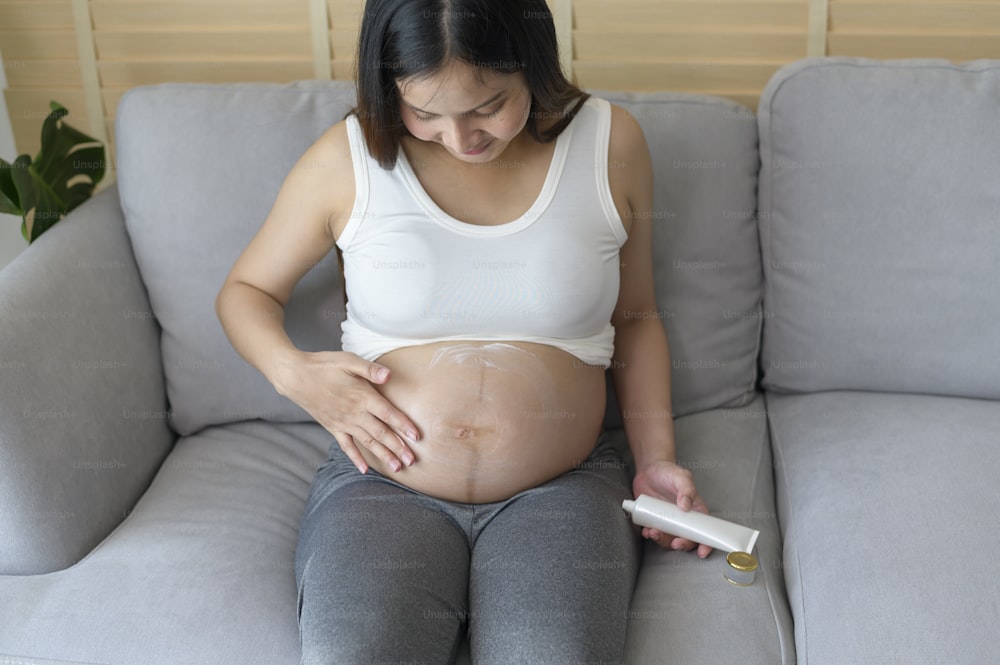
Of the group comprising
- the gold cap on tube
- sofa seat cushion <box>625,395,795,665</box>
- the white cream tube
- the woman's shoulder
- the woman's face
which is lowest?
sofa seat cushion <box>625,395,795,665</box>

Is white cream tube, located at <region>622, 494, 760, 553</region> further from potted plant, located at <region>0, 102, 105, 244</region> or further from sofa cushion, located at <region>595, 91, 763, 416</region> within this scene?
potted plant, located at <region>0, 102, 105, 244</region>

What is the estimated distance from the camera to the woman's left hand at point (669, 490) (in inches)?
51.7

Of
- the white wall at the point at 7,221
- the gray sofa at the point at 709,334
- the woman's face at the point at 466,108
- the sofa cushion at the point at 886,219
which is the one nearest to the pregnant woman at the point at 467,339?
the woman's face at the point at 466,108

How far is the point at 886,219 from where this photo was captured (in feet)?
5.20

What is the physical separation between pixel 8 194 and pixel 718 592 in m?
1.37

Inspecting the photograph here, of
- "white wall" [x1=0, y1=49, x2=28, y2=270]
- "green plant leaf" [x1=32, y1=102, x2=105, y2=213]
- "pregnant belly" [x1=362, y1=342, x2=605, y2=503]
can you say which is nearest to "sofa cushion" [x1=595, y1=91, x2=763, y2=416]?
"pregnant belly" [x1=362, y1=342, x2=605, y2=503]

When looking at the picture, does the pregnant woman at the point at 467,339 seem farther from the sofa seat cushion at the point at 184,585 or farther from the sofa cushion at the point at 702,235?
the sofa cushion at the point at 702,235

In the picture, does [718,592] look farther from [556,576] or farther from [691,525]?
Result: [556,576]

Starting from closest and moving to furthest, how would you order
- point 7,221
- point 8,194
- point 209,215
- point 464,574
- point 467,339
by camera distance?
point 464,574 < point 467,339 < point 209,215 < point 8,194 < point 7,221

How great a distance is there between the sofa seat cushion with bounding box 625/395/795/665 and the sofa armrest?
788mm

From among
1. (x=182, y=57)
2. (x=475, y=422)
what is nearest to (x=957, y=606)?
(x=475, y=422)

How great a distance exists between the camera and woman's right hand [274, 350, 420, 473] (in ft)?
4.16

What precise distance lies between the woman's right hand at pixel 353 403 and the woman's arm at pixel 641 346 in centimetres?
38

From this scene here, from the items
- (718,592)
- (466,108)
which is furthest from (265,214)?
(718,592)
